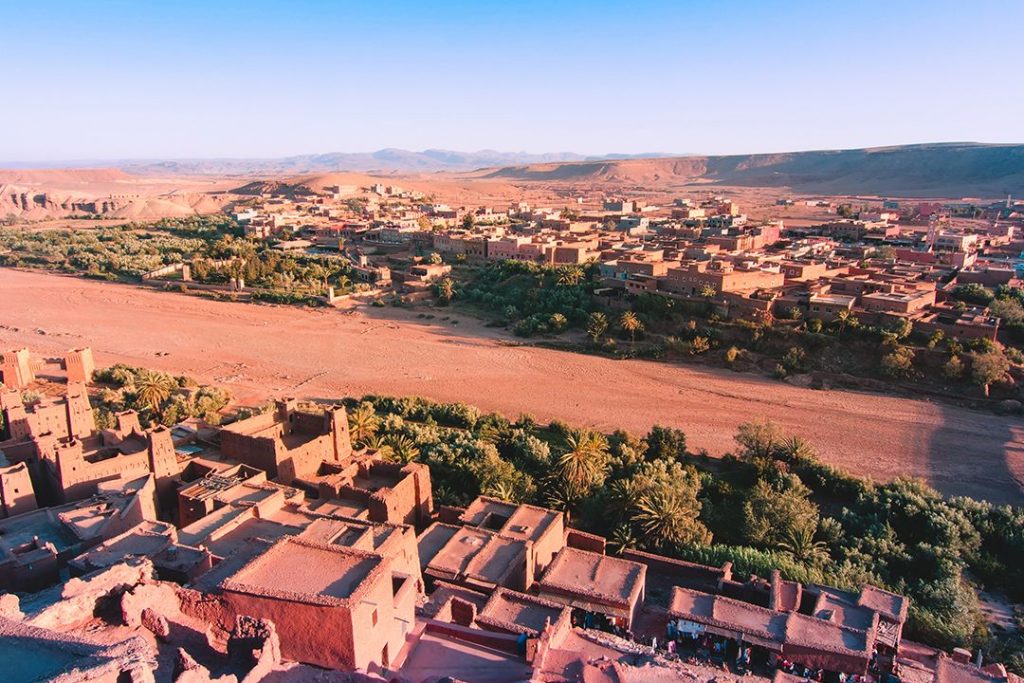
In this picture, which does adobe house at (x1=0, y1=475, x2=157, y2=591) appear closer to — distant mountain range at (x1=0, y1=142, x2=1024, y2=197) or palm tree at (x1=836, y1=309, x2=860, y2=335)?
palm tree at (x1=836, y1=309, x2=860, y2=335)

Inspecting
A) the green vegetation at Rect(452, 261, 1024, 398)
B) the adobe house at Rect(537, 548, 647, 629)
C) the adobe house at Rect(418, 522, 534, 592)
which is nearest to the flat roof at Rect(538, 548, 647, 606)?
the adobe house at Rect(537, 548, 647, 629)

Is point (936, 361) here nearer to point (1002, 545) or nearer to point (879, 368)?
point (879, 368)

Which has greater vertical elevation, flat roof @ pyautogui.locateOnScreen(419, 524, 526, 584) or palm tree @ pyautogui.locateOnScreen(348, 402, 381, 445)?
flat roof @ pyautogui.locateOnScreen(419, 524, 526, 584)

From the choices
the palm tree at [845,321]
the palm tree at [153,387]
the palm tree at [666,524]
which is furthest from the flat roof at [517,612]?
Answer: the palm tree at [845,321]

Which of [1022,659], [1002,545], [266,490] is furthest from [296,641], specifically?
[1002,545]

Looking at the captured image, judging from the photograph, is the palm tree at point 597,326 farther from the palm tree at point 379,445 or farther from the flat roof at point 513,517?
the flat roof at point 513,517

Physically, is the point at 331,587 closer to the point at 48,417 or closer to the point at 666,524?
the point at 666,524

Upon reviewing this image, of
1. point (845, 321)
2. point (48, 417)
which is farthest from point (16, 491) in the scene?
point (845, 321)
